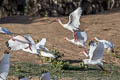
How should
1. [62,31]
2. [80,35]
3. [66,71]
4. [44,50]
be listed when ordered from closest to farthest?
[66,71] → [44,50] → [80,35] → [62,31]

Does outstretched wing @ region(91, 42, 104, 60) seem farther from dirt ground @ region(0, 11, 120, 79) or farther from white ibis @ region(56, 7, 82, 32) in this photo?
white ibis @ region(56, 7, 82, 32)

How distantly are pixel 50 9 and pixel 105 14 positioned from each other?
5.61 metres

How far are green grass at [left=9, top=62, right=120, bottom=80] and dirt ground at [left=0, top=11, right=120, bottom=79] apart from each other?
1093 millimetres

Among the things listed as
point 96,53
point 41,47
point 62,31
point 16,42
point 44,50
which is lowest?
point 62,31

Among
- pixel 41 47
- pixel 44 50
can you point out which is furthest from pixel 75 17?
pixel 41 47

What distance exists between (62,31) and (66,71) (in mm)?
6723

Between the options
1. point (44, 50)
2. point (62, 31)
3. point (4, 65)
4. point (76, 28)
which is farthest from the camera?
point (62, 31)

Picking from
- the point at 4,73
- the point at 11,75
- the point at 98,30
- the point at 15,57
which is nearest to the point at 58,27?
the point at 98,30

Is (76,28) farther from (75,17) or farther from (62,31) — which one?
(62,31)

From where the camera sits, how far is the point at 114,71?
1099 cm

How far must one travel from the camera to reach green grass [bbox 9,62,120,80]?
32.4 feet

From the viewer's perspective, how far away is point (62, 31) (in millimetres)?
17234

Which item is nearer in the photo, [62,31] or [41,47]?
[41,47]

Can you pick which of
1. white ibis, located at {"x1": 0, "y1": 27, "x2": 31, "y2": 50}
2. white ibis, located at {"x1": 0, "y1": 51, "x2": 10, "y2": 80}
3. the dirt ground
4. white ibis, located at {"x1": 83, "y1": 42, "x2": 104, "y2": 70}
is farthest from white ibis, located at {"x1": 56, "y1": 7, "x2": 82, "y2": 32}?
white ibis, located at {"x1": 0, "y1": 51, "x2": 10, "y2": 80}
